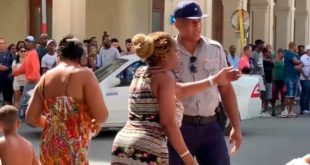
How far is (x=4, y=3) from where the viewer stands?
2945cm

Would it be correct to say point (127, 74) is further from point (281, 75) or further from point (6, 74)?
point (281, 75)

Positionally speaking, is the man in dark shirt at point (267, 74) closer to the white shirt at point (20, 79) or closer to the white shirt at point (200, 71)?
the white shirt at point (20, 79)

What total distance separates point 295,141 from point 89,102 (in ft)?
32.4

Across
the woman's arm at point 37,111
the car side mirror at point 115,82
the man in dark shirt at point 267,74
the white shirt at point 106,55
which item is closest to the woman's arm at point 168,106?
the woman's arm at point 37,111

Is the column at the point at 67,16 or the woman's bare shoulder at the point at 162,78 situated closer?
the woman's bare shoulder at the point at 162,78

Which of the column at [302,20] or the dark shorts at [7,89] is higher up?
the column at [302,20]

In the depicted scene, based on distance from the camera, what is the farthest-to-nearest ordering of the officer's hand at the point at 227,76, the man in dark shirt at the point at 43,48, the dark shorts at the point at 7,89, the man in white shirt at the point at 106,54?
the man in white shirt at the point at 106,54 → the dark shorts at the point at 7,89 → the man in dark shirt at the point at 43,48 → the officer's hand at the point at 227,76

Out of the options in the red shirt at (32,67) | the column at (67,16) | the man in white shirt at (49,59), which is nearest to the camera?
the red shirt at (32,67)

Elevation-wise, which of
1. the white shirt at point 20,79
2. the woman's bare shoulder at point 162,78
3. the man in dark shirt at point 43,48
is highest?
the woman's bare shoulder at point 162,78

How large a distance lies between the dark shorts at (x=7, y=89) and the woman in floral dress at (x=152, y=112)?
1459 cm

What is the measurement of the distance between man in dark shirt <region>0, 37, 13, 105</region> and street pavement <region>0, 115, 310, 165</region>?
8.65 feet

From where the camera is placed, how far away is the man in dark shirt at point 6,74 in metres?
19.6

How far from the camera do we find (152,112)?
5.45 meters

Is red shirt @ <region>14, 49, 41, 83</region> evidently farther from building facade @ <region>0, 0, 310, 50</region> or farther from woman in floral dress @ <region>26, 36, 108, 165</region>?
woman in floral dress @ <region>26, 36, 108, 165</region>
